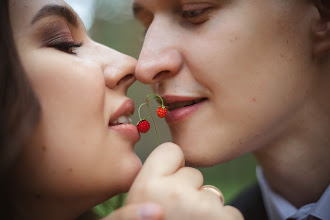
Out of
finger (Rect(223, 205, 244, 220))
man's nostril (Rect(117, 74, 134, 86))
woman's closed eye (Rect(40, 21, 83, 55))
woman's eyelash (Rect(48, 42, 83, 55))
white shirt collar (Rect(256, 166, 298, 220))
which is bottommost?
white shirt collar (Rect(256, 166, 298, 220))

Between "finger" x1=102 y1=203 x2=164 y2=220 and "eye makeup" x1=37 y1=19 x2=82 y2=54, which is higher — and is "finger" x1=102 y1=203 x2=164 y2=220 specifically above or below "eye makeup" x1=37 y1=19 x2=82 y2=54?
below

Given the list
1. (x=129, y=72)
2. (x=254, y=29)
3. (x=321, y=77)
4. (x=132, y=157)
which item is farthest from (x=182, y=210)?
(x=321, y=77)

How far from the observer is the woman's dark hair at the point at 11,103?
0.78m

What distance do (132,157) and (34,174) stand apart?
0.31 metres

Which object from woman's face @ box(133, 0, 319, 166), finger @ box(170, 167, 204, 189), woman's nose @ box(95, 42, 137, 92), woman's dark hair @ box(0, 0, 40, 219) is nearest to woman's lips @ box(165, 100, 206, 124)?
woman's face @ box(133, 0, 319, 166)

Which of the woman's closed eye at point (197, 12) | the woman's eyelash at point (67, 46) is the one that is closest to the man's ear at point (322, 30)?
the woman's closed eye at point (197, 12)

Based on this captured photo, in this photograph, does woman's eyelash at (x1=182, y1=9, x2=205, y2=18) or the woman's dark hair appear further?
woman's eyelash at (x1=182, y1=9, x2=205, y2=18)

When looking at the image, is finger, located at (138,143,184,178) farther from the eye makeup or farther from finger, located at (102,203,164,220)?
the eye makeup

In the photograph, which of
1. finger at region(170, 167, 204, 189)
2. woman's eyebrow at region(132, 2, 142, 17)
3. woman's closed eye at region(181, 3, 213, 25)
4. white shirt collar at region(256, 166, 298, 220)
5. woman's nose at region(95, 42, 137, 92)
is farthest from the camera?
white shirt collar at region(256, 166, 298, 220)

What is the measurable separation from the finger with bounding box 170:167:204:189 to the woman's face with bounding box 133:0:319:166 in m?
0.29

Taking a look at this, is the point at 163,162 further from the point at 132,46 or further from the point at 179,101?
the point at 132,46

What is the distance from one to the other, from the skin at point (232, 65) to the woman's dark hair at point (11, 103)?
0.45 metres

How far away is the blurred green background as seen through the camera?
5.57 ft

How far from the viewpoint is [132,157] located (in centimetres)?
106
